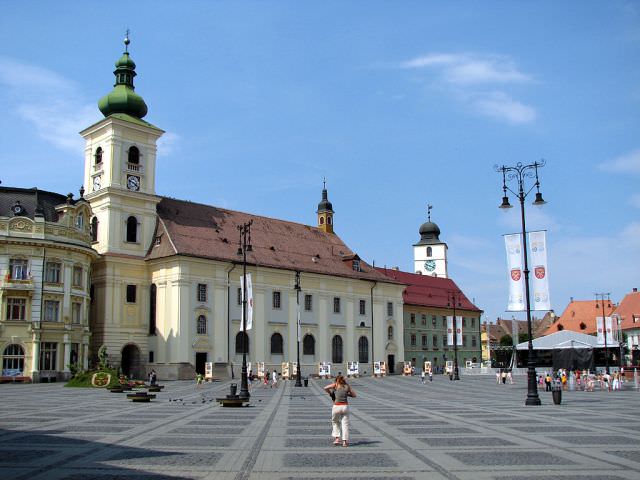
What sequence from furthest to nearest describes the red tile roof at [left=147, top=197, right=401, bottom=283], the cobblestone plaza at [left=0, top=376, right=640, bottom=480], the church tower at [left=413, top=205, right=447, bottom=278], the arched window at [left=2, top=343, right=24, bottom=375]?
the church tower at [left=413, top=205, right=447, bottom=278], the red tile roof at [left=147, top=197, right=401, bottom=283], the arched window at [left=2, top=343, right=24, bottom=375], the cobblestone plaza at [left=0, top=376, right=640, bottom=480]

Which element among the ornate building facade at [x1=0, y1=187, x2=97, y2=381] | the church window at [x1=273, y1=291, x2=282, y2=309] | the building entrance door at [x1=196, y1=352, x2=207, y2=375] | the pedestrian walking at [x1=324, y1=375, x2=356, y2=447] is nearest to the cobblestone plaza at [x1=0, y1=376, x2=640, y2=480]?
the pedestrian walking at [x1=324, y1=375, x2=356, y2=447]

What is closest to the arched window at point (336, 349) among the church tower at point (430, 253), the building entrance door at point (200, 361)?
the building entrance door at point (200, 361)

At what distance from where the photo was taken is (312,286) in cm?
7069

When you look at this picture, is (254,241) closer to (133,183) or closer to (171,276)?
(171,276)

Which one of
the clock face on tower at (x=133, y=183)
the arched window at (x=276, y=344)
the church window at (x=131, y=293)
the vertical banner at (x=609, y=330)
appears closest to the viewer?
the vertical banner at (x=609, y=330)

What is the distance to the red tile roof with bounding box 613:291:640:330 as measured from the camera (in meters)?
102

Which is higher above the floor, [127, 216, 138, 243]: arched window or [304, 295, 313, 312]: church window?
[127, 216, 138, 243]: arched window

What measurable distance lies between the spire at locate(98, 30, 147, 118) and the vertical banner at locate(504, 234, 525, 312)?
143 ft

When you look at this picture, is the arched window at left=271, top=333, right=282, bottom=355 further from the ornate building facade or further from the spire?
the spire

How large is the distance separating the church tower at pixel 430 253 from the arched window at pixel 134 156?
69.2 meters

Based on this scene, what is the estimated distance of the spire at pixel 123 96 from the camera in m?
63.0

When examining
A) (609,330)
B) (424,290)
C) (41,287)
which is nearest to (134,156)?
(41,287)

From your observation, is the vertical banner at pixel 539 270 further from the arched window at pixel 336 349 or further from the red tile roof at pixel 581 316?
the red tile roof at pixel 581 316

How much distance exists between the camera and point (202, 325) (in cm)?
6012
